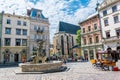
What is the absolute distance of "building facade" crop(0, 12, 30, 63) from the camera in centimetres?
3484

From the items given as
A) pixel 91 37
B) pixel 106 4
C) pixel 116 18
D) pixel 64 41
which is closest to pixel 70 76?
pixel 116 18

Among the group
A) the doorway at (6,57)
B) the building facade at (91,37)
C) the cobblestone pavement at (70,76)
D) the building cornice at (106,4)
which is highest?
the building cornice at (106,4)

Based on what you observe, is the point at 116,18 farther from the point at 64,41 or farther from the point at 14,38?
the point at 64,41

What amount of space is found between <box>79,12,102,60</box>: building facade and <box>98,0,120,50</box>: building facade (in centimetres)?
165

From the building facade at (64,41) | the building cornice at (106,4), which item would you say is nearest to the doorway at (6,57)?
the building cornice at (106,4)

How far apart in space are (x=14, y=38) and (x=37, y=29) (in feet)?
24.3

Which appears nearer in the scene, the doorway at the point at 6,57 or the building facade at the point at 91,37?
the building facade at the point at 91,37

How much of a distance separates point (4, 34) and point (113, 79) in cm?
3222

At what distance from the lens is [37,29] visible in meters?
40.2

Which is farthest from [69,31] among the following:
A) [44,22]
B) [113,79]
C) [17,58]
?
[113,79]

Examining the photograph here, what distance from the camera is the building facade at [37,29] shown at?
129ft

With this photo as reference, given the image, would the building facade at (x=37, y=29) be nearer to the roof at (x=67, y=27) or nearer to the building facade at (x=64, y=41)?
the building facade at (x=64, y=41)

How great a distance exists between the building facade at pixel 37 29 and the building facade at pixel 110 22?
17731mm

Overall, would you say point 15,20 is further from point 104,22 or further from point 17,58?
point 104,22
